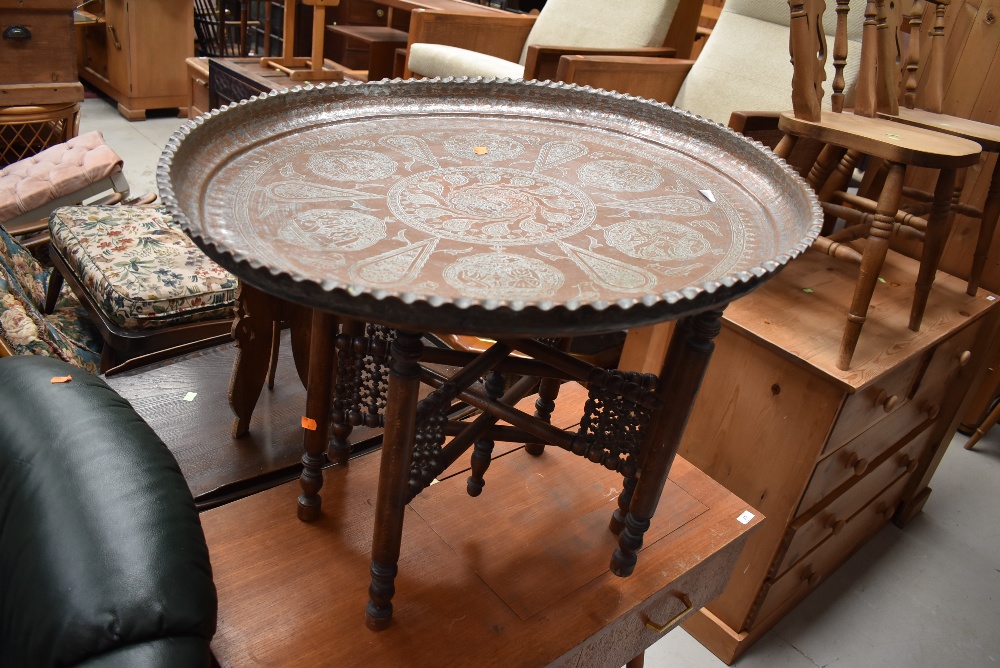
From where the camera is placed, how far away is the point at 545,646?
1.17 metres

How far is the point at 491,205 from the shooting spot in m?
1.05

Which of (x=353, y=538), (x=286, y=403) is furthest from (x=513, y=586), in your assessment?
(x=286, y=403)

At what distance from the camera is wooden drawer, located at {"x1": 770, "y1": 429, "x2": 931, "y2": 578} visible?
180 cm

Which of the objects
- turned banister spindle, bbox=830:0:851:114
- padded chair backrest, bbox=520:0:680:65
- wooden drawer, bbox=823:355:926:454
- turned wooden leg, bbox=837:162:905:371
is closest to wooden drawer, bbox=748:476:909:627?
wooden drawer, bbox=823:355:926:454

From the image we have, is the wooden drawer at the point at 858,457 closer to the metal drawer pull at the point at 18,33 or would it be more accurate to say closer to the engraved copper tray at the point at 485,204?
the engraved copper tray at the point at 485,204

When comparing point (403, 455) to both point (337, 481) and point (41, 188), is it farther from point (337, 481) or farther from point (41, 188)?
point (41, 188)

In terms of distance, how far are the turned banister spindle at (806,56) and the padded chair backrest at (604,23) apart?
4.57ft

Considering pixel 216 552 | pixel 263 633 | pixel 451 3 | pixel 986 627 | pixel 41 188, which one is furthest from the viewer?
pixel 451 3

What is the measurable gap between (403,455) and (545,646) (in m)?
0.41

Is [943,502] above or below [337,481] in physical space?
below

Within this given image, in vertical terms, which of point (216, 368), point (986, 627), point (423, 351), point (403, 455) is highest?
point (423, 351)

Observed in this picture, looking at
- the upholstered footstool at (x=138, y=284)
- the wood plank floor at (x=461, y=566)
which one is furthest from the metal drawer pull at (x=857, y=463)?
the upholstered footstool at (x=138, y=284)

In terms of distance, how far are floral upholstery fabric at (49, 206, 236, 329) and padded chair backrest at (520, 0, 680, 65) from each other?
1.48 metres

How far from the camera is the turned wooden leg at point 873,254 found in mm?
1552
